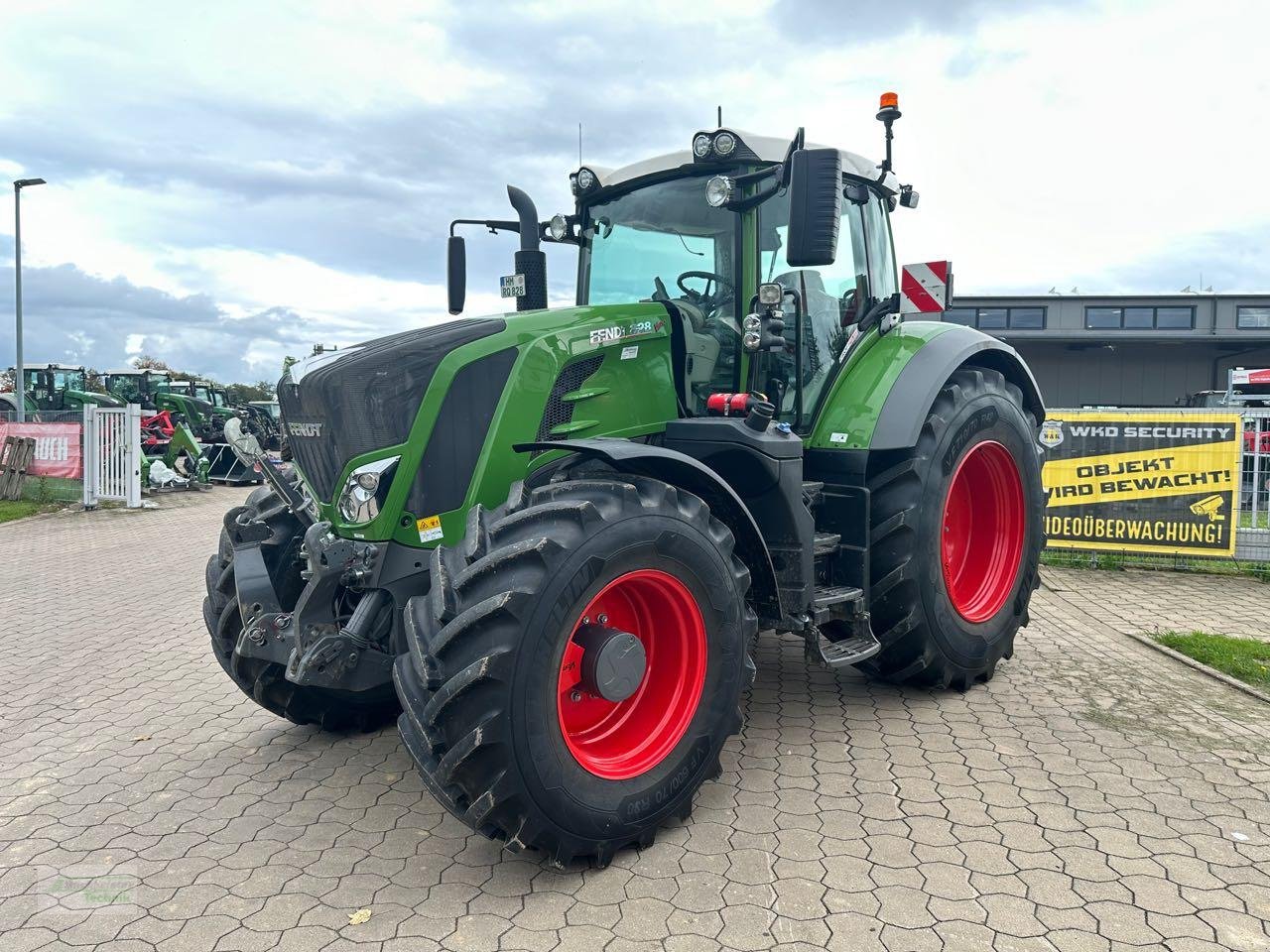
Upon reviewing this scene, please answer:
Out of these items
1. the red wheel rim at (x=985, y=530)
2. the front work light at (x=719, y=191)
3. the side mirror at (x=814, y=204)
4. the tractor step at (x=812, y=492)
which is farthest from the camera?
the red wheel rim at (x=985, y=530)

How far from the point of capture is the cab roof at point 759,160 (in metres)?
4.29

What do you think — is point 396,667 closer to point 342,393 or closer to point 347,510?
point 347,510

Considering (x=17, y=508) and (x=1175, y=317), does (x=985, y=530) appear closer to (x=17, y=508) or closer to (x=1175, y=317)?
(x=17, y=508)

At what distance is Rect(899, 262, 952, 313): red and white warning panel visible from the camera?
5.51 meters

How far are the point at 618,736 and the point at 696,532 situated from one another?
0.82 m

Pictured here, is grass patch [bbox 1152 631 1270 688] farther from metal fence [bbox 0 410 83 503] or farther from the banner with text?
the banner with text

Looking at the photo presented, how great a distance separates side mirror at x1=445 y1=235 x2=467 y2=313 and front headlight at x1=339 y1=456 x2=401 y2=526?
1.92 metres

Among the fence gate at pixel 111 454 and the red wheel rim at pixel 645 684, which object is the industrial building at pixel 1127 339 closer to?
the fence gate at pixel 111 454

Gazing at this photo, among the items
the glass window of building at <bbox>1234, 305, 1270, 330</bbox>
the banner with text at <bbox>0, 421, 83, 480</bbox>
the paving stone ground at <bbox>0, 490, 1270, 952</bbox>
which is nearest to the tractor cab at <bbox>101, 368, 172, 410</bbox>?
the banner with text at <bbox>0, 421, 83, 480</bbox>

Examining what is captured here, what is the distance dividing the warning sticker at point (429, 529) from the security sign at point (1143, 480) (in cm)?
668

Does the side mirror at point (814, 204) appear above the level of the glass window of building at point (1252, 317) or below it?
below

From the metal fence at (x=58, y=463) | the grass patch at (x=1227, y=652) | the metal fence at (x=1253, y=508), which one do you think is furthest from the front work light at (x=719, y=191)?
the metal fence at (x=58, y=463)

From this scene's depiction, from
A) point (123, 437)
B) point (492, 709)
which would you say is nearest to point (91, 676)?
point (492, 709)

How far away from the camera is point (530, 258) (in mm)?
4859
